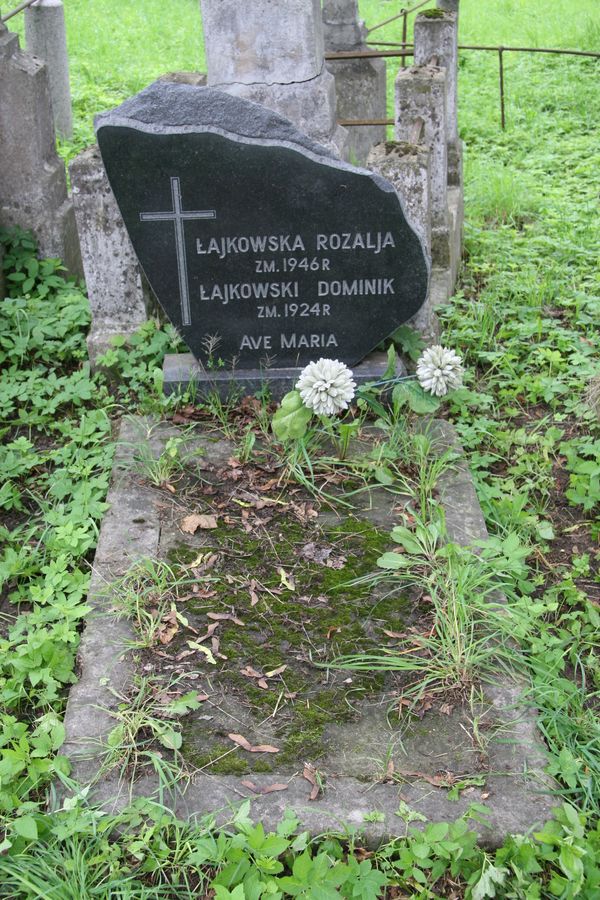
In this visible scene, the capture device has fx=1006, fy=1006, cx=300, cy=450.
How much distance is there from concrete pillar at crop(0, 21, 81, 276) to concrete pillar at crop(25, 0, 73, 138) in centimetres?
284

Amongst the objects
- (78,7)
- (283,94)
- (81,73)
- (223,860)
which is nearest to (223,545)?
(223,860)

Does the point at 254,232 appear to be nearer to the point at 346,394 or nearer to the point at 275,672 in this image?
the point at 346,394

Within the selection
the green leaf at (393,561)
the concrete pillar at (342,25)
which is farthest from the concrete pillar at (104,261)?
the concrete pillar at (342,25)

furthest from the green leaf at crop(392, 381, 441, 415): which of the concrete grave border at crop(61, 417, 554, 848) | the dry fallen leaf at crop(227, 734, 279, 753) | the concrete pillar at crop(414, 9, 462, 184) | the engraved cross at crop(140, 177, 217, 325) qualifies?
the concrete pillar at crop(414, 9, 462, 184)

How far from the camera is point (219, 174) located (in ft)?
12.4

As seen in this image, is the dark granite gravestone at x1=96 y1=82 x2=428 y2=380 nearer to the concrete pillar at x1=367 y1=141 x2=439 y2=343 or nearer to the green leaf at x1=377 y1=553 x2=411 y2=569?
the concrete pillar at x1=367 y1=141 x2=439 y2=343

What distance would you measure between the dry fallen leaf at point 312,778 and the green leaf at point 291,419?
1.43m

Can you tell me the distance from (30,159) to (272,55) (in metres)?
1.29

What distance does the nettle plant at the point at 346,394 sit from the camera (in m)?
3.62

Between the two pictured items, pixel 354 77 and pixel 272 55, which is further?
pixel 354 77

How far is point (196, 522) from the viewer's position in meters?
3.37

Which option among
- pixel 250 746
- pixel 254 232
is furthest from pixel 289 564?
pixel 254 232

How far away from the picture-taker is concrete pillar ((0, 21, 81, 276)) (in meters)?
4.72

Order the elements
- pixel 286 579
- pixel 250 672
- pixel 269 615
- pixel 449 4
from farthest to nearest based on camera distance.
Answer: pixel 449 4 < pixel 286 579 < pixel 269 615 < pixel 250 672
